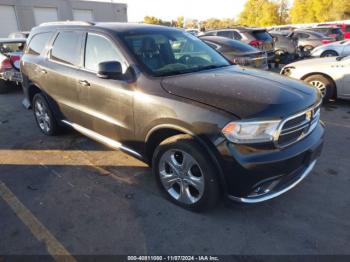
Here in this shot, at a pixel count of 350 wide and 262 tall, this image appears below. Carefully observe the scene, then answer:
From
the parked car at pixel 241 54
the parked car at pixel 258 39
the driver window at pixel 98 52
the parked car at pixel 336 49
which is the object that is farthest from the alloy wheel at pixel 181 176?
the parked car at pixel 336 49

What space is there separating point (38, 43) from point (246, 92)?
151 inches

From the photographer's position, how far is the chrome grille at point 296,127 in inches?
99.6

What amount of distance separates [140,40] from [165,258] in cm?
246

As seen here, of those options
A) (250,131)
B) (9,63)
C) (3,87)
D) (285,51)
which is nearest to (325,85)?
(250,131)

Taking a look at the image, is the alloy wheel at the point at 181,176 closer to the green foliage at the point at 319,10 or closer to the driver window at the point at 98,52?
the driver window at the point at 98,52

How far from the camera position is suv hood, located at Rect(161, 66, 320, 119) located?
2473 mm

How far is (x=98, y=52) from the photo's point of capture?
141 inches

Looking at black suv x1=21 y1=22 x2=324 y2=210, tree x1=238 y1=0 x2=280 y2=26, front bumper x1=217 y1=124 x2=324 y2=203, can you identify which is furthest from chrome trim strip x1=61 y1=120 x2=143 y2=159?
tree x1=238 y1=0 x2=280 y2=26

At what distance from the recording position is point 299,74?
21.9 feet

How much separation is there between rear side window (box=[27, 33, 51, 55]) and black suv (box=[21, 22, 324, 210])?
489 mm

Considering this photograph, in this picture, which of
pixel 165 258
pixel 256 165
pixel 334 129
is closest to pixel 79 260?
pixel 165 258

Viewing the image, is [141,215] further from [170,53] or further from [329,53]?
[329,53]

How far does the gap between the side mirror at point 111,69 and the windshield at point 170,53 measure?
242mm

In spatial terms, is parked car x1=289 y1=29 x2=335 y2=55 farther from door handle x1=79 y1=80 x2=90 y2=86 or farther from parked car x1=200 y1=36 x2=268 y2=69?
door handle x1=79 y1=80 x2=90 y2=86
